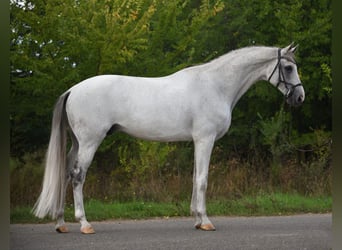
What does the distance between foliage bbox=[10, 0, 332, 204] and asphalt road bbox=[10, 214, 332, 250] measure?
5.99 feet

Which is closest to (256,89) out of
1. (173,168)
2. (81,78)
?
(173,168)

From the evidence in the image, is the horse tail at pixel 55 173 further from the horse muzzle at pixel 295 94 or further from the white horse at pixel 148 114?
the horse muzzle at pixel 295 94

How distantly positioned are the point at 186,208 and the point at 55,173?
269 centimetres

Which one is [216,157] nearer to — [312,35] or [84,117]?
[312,35]

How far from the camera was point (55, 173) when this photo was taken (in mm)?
5707

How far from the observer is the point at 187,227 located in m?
6.41

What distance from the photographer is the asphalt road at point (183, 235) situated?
503 cm

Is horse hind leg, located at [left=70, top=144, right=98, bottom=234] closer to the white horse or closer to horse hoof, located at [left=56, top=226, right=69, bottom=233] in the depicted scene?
the white horse

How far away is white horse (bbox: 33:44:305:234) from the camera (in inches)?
227

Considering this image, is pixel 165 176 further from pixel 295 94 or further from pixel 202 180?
pixel 295 94

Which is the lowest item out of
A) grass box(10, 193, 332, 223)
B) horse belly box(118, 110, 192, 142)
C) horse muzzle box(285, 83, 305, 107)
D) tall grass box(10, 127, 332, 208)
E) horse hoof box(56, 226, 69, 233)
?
grass box(10, 193, 332, 223)

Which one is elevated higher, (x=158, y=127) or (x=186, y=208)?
(x=158, y=127)

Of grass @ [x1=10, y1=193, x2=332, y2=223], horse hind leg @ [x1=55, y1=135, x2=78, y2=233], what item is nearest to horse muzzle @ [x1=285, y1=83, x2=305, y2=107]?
grass @ [x1=10, y1=193, x2=332, y2=223]

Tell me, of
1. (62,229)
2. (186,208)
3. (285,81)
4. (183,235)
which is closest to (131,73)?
(186,208)
